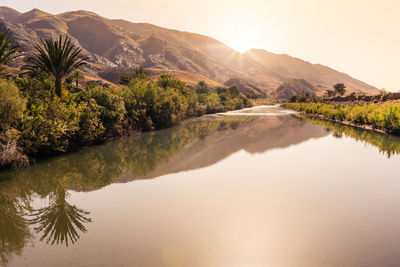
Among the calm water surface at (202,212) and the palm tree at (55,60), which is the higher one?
the palm tree at (55,60)

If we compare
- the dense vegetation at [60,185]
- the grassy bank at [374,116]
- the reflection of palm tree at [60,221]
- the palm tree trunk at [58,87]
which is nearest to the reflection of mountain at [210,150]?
the dense vegetation at [60,185]

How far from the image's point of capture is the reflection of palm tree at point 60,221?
7.92 meters

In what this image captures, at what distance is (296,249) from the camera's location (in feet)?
22.8

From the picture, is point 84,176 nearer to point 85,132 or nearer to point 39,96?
point 85,132

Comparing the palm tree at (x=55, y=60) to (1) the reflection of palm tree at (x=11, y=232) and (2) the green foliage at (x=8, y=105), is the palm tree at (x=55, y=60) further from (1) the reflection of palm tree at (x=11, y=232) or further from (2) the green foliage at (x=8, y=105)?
(1) the reflection of palm tree at (x=11, y=232)

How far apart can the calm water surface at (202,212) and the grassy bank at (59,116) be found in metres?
1.39

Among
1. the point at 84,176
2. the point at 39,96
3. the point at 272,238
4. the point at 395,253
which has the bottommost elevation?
the point at 84,176

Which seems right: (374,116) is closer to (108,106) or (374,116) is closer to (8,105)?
(108,106)

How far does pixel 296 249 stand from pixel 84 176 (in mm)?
12042

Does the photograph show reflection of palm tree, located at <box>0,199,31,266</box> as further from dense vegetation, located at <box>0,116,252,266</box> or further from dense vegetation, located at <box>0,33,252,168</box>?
dense vegetation, located at <box>0,33,252,168</box>

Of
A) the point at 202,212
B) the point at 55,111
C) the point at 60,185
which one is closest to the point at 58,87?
the point at 55,111

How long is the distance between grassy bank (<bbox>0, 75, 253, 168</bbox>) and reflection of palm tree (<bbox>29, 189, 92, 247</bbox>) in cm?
661

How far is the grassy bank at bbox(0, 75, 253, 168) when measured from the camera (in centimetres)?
1477

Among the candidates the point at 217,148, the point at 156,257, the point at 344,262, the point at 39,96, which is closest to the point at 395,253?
the point at 344,262
